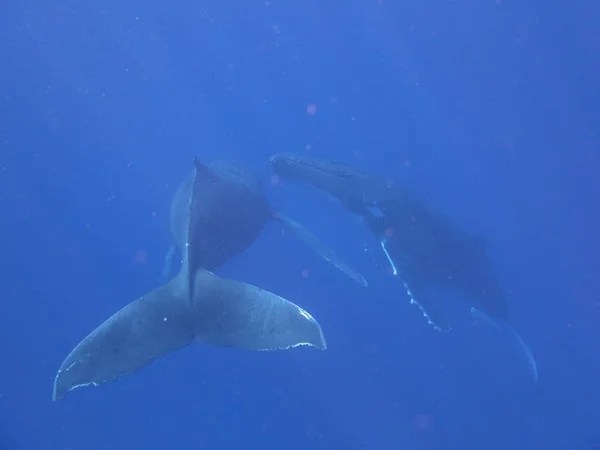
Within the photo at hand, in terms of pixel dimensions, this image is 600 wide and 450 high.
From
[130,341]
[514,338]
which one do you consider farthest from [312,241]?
[514,338]

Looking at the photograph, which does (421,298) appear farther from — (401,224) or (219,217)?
(219,217)

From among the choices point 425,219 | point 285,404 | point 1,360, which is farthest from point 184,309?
point 1,360

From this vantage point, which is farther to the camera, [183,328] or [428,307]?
[428,307]

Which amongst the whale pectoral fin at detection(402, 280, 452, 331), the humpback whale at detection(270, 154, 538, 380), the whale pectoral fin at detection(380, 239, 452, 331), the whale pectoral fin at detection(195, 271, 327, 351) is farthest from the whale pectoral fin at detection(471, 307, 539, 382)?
the whale pectoral fin at detection(195, 271, 327, 351)

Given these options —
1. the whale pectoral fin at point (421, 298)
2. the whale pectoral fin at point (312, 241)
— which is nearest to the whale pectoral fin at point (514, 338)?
the whale pectoral fin at point (421, 298)

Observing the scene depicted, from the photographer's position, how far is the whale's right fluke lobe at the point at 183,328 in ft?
19.3

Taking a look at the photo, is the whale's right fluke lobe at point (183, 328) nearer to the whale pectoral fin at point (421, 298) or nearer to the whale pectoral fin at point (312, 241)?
the whale pectoral fin at point (312, 241)

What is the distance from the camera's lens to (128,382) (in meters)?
15.3

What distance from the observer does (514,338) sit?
13281mm

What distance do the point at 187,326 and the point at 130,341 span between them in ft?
2.17

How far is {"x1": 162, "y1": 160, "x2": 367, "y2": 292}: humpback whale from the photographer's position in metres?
7.27

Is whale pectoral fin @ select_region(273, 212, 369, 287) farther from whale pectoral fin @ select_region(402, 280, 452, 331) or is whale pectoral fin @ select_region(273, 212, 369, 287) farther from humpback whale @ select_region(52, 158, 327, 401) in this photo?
humpback whale @ select_region(52, 158, 327, 401)

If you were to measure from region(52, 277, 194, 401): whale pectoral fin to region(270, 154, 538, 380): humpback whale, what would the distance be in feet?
18.0

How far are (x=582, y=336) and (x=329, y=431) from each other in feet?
25.6
